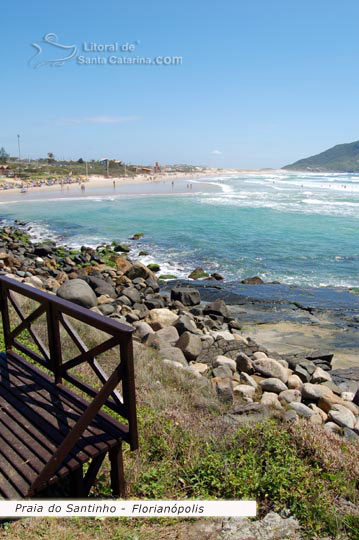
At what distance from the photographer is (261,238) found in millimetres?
27406

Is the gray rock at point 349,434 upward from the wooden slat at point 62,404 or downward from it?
downward

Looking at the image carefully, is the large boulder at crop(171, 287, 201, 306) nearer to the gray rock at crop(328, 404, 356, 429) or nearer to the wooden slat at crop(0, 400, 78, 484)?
the gray rock at crop(328, 404, 356, 429)

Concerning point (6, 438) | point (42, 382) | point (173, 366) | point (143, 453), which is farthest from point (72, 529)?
point (173, 366)

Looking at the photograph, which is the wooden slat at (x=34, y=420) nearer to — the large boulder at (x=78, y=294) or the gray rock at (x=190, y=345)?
the gray rock at (x=190, y=345)

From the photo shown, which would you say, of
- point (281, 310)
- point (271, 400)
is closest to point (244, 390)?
point (271, 400)

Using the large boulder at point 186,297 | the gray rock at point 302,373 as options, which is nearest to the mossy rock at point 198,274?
the large boulder at point 186,297

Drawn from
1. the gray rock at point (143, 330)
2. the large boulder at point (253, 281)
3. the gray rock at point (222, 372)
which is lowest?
the large boulder at point (253, 281)

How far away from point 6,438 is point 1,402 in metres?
0.56

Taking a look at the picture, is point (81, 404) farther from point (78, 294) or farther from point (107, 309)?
point (78, 294)

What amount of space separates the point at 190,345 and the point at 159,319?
212cm

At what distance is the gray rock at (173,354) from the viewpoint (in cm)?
760

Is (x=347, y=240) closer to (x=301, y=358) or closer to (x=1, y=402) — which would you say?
(x=301, y=358)

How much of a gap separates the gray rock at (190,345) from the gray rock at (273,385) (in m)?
1.60
